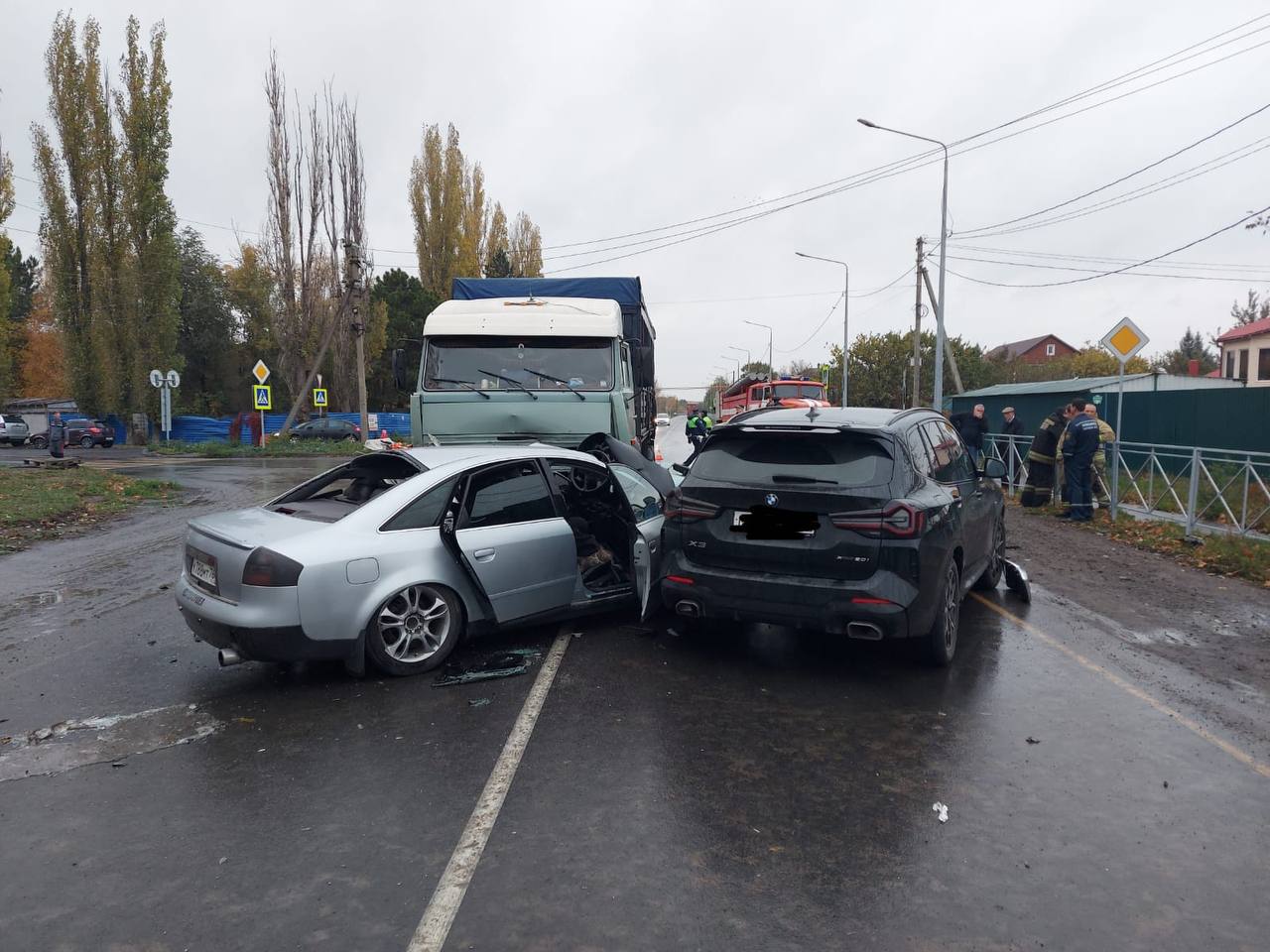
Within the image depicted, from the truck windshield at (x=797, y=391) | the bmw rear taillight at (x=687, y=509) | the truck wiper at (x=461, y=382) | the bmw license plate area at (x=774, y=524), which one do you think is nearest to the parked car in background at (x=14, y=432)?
the truck windshield at (x=797, y=391)

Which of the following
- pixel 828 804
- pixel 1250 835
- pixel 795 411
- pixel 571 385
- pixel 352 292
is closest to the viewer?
pixel 1250 835

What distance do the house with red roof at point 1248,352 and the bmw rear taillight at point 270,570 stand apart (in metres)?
49.3

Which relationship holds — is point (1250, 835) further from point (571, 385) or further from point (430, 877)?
point (571, 385)

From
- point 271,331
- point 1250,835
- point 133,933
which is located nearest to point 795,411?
point 1250,835

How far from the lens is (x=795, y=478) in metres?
5.26

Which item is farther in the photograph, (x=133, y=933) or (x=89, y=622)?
(x=89, y=622)

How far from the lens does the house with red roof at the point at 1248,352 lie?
43562 mm

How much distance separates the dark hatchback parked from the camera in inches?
197

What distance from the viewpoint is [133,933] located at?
2.75m

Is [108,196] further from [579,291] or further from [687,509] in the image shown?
[687,509]

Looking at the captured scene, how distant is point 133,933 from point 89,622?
4.94 m

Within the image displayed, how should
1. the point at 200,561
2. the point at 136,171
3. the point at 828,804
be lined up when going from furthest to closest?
the point at 136,171 → the point at 200,561 → the point at 828,804

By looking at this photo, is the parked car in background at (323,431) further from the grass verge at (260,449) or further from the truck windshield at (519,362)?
the truck windshield at (519,362)

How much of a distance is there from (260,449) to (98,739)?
29.5m
